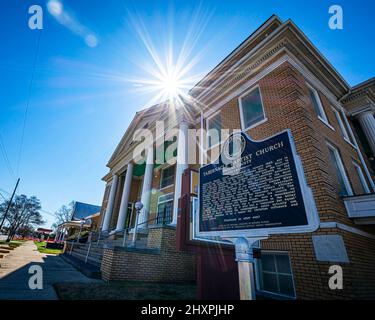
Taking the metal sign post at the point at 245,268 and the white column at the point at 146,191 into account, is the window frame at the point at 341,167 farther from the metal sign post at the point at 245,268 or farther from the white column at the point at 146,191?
the white column at the point at 146,191

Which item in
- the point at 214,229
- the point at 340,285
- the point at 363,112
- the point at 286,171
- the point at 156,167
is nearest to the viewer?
the point at 286,171

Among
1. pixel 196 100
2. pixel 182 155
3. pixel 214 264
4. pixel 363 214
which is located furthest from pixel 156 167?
pixel 363 214

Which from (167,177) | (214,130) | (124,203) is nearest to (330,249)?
(214,130)

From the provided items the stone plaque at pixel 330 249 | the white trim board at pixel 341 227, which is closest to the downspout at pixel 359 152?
the white trim board at pixel 341 227

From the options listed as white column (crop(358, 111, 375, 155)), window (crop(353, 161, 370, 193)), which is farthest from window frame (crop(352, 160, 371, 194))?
white column (crop(358, 111, 375, 155))

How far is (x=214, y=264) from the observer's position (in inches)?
175

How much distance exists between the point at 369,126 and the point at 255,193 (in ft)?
38.6

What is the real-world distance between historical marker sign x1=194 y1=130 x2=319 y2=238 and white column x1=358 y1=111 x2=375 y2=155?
1122 centimetres

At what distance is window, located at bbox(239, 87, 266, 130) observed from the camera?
7844 mm

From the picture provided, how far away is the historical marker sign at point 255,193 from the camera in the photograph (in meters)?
2.20

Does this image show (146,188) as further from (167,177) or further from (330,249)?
(330,249)

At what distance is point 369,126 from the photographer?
10039mm
